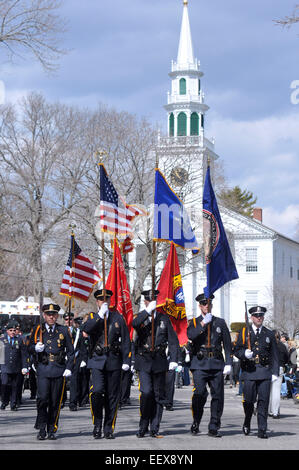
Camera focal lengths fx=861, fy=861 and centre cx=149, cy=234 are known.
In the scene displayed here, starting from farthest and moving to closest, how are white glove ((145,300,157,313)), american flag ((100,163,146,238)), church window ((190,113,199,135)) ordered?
church window ((190,113,199,135)) < american flag ((100,163,146,238)) < white glove ((145,300,157,313))

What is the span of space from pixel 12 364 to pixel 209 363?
7508mm

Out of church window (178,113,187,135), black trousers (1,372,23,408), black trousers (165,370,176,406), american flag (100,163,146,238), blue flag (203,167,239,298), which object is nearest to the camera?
blue flag (203,167,239,298)

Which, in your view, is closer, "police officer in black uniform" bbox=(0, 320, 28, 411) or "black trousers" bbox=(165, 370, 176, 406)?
"black trousers" bbox=(165, 370, 176, 406)

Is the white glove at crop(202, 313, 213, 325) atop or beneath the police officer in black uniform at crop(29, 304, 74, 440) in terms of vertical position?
atop

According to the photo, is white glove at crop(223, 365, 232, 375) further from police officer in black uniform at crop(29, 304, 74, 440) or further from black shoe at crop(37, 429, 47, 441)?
black shoe at crop(37, 429, 47, 441)

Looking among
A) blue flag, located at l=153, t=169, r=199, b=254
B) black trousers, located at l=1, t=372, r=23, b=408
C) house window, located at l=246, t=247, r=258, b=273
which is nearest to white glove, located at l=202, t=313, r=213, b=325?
blue flag, located at l=153, t=169, r=199, b=254

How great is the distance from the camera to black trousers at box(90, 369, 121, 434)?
39.5 feet

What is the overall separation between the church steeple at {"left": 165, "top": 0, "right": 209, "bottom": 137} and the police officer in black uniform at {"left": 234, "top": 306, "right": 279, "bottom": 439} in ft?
180

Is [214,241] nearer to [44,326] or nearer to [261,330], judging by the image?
[261,330]

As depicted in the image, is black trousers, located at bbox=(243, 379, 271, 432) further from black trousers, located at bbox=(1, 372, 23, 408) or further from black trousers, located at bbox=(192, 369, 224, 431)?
black trousers, located at bbox=(1, 372, 23, 408)

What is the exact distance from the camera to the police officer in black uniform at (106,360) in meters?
12.1

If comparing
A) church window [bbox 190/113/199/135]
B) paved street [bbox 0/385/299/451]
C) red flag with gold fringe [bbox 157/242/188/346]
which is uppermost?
church window [bbox 190/113/199/135]
